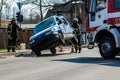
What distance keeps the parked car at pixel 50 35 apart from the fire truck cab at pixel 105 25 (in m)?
2.18

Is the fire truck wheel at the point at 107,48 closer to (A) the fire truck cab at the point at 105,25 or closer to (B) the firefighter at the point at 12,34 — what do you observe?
(A) the fire truck cab at the point at 105,25

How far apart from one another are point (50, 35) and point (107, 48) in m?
3.65

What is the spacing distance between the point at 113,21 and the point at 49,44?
4.47 m

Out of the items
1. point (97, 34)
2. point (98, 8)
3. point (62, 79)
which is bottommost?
point (62, 79)

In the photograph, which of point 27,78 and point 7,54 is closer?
point 27,78

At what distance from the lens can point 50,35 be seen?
19719 mm

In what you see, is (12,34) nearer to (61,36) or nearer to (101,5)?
(61,36)

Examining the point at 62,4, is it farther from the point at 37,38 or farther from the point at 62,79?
the point at 62,79

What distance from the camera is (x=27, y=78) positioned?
10.9m

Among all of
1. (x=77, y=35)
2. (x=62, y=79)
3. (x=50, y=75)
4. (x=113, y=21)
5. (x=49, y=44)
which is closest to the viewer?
(x=62, y=79)

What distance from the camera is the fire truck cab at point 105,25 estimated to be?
54.0 feet

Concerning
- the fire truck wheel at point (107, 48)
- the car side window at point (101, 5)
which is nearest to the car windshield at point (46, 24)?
the car side window at point (101, 5)

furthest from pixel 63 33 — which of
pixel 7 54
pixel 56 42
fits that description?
pixel 7 54

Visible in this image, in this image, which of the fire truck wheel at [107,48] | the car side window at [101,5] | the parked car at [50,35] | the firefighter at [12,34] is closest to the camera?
the fire truck wheel at [107,48]
